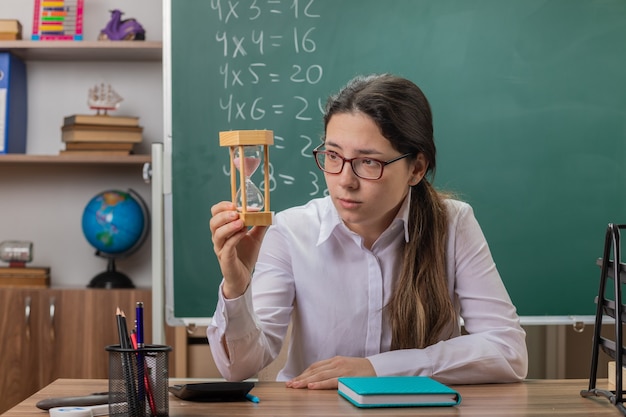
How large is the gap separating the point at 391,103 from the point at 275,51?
115 cm

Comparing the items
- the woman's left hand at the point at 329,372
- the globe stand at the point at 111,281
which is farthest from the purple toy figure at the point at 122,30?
the woman's left hand at the point at 329,372

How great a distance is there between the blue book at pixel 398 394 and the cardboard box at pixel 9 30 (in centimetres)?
238

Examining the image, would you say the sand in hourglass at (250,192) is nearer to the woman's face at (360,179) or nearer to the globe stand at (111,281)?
the woman's face at (360,179)

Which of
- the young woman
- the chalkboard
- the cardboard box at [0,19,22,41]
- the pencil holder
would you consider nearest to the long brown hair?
the young woman

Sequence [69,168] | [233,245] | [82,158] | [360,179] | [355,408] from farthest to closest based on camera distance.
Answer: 1. [69,168]
2. [82,158]
3. [360,179]
4. [233,245]
5. [355,408]

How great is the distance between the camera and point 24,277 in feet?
10.3

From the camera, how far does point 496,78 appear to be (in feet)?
9.12

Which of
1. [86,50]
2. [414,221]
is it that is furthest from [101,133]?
[414,221]

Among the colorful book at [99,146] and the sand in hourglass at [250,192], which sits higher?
the colorful book at [99,146]

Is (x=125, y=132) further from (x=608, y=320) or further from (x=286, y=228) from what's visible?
(x=608, y=320)

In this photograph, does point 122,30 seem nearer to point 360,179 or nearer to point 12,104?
point 12,104

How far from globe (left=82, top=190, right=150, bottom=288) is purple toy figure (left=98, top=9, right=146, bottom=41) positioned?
601mm

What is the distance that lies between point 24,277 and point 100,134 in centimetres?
63

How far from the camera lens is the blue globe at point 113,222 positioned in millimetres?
3131
